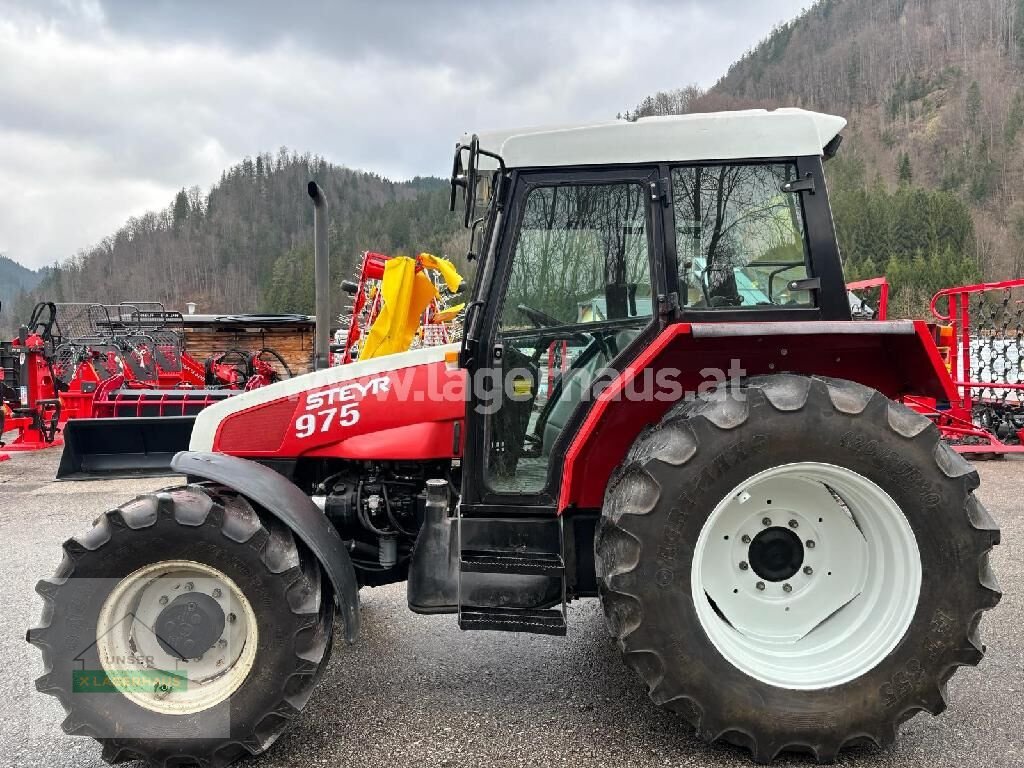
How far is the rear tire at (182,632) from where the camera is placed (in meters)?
2.41

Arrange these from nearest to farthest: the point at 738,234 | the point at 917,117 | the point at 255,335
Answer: the point at 738,234 < the point at 255,335 < the point at 917,117

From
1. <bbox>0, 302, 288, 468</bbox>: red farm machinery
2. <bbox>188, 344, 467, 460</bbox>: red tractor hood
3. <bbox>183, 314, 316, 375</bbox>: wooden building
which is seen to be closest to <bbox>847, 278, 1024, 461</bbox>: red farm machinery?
<bbox>188, 344, 467, 460</bbox>: red tractor hood

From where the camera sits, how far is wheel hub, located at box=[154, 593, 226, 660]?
2506 millimetres

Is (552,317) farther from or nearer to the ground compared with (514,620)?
farther from the ground

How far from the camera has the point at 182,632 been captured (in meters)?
2.50

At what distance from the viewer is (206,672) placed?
2553mm

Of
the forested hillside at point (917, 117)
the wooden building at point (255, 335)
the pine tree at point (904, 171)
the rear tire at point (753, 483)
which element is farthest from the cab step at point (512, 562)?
the pine tree at point (904, 171)

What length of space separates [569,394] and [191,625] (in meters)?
1.62

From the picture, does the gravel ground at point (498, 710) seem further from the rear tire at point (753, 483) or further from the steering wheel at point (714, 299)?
the steering wheel at point (714, 299)

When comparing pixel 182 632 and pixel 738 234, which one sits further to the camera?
pixel 738 234


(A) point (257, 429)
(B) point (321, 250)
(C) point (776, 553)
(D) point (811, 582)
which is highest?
(B) point (321, 250)

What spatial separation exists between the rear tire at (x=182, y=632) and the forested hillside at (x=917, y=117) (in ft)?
110

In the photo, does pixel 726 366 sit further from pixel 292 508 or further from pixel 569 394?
pixel 292 508

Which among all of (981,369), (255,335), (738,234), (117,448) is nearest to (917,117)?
(255,335)
